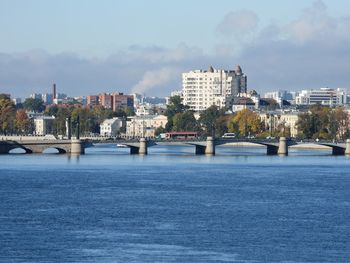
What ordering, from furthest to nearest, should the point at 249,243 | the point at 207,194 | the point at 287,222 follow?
the point at 207,194 → the point at 287,222 → the point at 249,243

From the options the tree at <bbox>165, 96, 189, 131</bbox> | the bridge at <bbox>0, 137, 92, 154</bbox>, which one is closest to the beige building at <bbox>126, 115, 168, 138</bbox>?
the tree at <bbox>165, 96, 189, 131</bbox>

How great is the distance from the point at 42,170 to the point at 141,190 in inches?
673

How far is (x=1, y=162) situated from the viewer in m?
88.4

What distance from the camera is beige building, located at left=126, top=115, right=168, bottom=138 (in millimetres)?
180250

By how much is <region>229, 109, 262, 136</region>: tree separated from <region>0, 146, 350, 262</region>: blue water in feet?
209

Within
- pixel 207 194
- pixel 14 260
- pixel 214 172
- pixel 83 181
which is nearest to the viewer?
pixel 14 260

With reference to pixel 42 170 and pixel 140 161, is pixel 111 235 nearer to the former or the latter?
pixel 42 170

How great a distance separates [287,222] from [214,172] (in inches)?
1196

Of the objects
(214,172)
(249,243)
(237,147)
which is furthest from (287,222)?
(237,147)

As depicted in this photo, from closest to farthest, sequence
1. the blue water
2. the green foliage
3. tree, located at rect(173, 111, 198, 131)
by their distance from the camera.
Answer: the blue water → the green foliage → tree, located at rect(173, 111, 198, 131)

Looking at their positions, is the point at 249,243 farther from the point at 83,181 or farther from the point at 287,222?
the point at 83,181

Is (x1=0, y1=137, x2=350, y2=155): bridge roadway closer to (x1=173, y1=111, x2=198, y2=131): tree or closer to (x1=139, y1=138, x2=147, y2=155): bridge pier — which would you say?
(x1=139, y1=138, x2=147, y2=155): bridge pier

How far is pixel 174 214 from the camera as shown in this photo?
48.9 meters

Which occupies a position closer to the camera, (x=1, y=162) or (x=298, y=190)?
(x=298, y=190)
